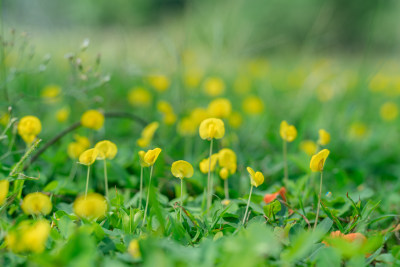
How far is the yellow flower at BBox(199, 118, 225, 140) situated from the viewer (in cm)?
120

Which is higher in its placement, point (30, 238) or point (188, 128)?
point (30, 238)

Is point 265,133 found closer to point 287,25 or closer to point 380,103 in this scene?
point 380,103

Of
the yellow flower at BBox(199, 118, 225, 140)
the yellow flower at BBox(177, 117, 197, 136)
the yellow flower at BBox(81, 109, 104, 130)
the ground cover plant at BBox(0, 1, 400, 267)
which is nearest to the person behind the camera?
the ground cover plant at BBox(0, 1, 400, 267)

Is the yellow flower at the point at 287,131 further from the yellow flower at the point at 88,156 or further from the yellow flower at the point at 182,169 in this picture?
the yellow flower at the point at 88,156

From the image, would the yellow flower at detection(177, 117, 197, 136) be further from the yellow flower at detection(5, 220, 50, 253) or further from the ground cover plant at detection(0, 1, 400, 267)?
the yellow flower at detection(5, 220, 50, 253)

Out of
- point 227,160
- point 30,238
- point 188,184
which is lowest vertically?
point 188,184

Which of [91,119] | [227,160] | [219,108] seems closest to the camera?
[227,160]

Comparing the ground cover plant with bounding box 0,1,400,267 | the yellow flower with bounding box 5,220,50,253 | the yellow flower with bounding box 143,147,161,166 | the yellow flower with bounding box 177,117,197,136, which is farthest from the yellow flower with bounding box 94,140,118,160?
the yellow flower with bounding box 177,117,197,136

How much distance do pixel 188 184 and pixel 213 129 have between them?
0.46 m

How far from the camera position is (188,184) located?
160 cm

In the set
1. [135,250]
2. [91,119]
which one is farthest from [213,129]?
[91,119]

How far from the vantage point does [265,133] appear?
2.35m

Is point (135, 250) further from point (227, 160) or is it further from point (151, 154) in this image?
point (227, 160)

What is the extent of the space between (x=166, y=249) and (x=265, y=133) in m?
1.50
